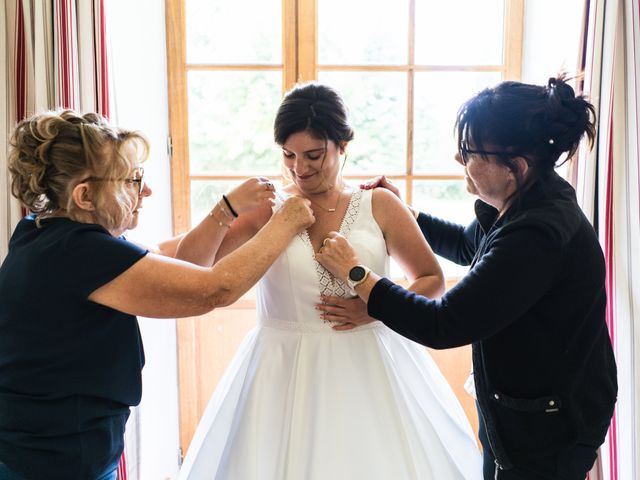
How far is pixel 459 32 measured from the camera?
2545 millimetres

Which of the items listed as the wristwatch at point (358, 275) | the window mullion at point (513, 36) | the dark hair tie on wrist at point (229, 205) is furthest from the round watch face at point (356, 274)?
the window mullion at point (513, 36)

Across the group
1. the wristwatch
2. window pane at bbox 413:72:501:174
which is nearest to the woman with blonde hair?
the wristwatch

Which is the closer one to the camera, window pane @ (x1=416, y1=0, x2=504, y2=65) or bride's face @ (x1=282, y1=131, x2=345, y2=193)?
bride's face @ (x1=282, y1=131, x2=345, y2=193)

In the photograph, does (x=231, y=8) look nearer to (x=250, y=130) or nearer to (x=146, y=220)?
(x=250, y=130)

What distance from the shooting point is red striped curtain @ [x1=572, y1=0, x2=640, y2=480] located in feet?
6.39

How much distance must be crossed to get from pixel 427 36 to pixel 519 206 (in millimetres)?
1450

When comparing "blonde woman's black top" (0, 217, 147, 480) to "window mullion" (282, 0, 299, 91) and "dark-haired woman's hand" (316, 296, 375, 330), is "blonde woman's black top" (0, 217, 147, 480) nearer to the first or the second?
"dark-haired woman's hand" (316, 296, 375, 330)

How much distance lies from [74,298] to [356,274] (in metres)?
0.60

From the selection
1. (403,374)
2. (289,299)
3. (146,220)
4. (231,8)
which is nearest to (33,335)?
(289,299)

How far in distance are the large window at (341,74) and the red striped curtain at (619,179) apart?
2.05 feet

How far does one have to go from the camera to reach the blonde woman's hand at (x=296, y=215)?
5.01 feet

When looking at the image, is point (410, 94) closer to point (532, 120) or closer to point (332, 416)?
point (532, 120)

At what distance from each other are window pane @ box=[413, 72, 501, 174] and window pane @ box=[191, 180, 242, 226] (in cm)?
79

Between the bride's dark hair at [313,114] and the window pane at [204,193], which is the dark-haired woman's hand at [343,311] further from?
the window pane at [204,193]
